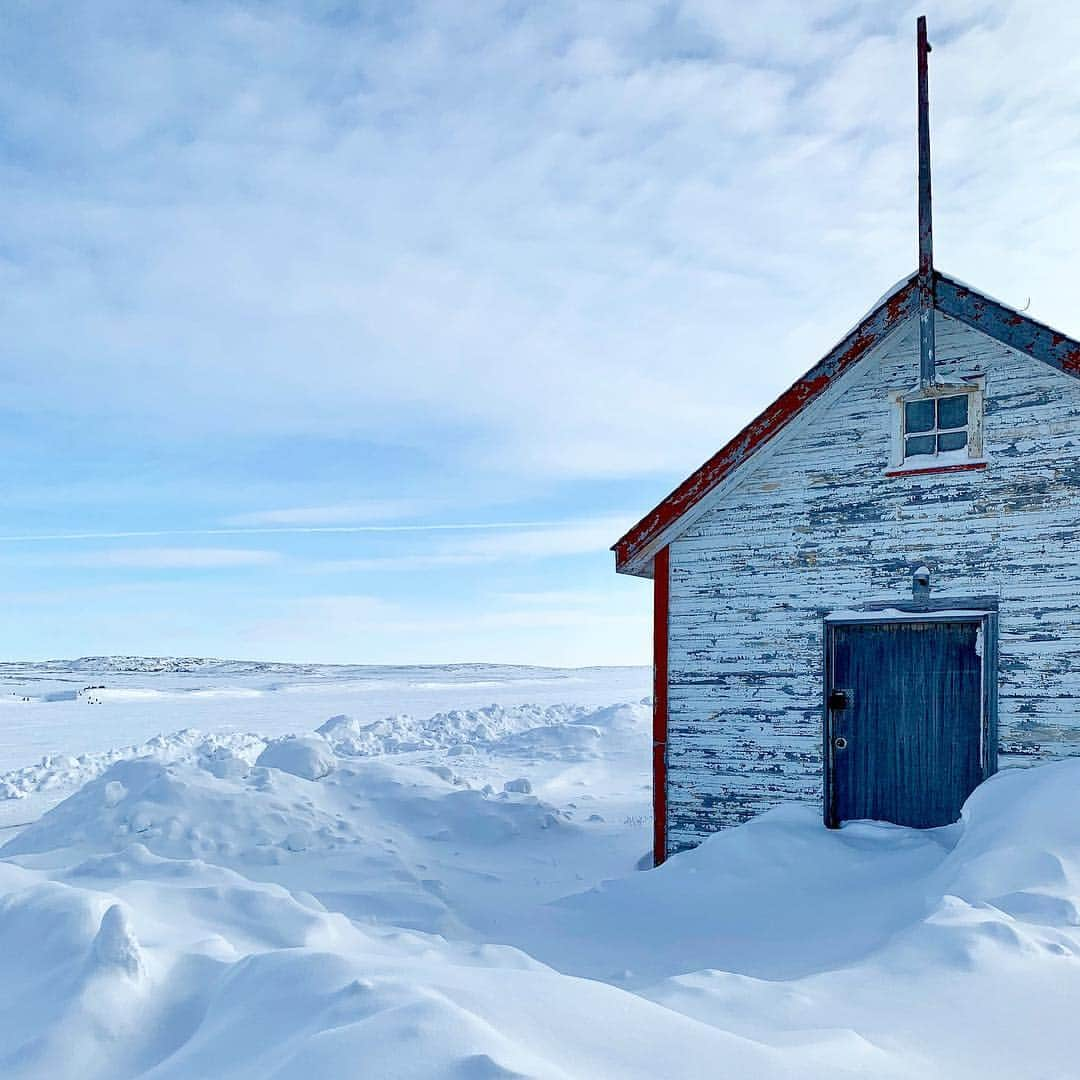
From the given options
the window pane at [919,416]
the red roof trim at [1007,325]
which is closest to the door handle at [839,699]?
the window pane at [919,416]

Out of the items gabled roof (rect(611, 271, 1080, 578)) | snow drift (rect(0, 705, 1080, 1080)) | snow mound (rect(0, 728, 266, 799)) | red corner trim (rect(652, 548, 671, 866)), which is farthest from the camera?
snow mound (rect(0, 728, 266, 799))

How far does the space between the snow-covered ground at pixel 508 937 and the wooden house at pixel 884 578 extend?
58 centimetres

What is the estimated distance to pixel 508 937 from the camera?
24.8 ft

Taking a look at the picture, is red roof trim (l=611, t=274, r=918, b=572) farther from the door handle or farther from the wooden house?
the door handle

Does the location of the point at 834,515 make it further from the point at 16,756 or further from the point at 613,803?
the point at 16,756

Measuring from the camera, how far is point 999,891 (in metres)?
5.90

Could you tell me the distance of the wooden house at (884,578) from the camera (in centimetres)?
813

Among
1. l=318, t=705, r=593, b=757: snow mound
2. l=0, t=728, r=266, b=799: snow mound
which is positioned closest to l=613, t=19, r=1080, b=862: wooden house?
l=0, t=728, r=266, b=799: snow mound

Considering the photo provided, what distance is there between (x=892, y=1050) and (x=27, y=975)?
443 centimetres

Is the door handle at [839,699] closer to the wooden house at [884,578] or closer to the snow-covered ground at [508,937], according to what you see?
the wooden house at [884,578]

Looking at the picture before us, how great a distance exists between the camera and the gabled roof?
313 inches

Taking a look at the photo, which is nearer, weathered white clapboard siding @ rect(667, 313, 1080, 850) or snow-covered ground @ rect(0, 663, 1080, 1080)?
snow-covered ground @ rect(0, 663, 1080, 1080)

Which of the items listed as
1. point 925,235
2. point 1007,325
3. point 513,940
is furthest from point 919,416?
point 513,940

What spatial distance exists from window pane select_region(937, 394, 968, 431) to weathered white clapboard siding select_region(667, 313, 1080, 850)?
8.3 inches
